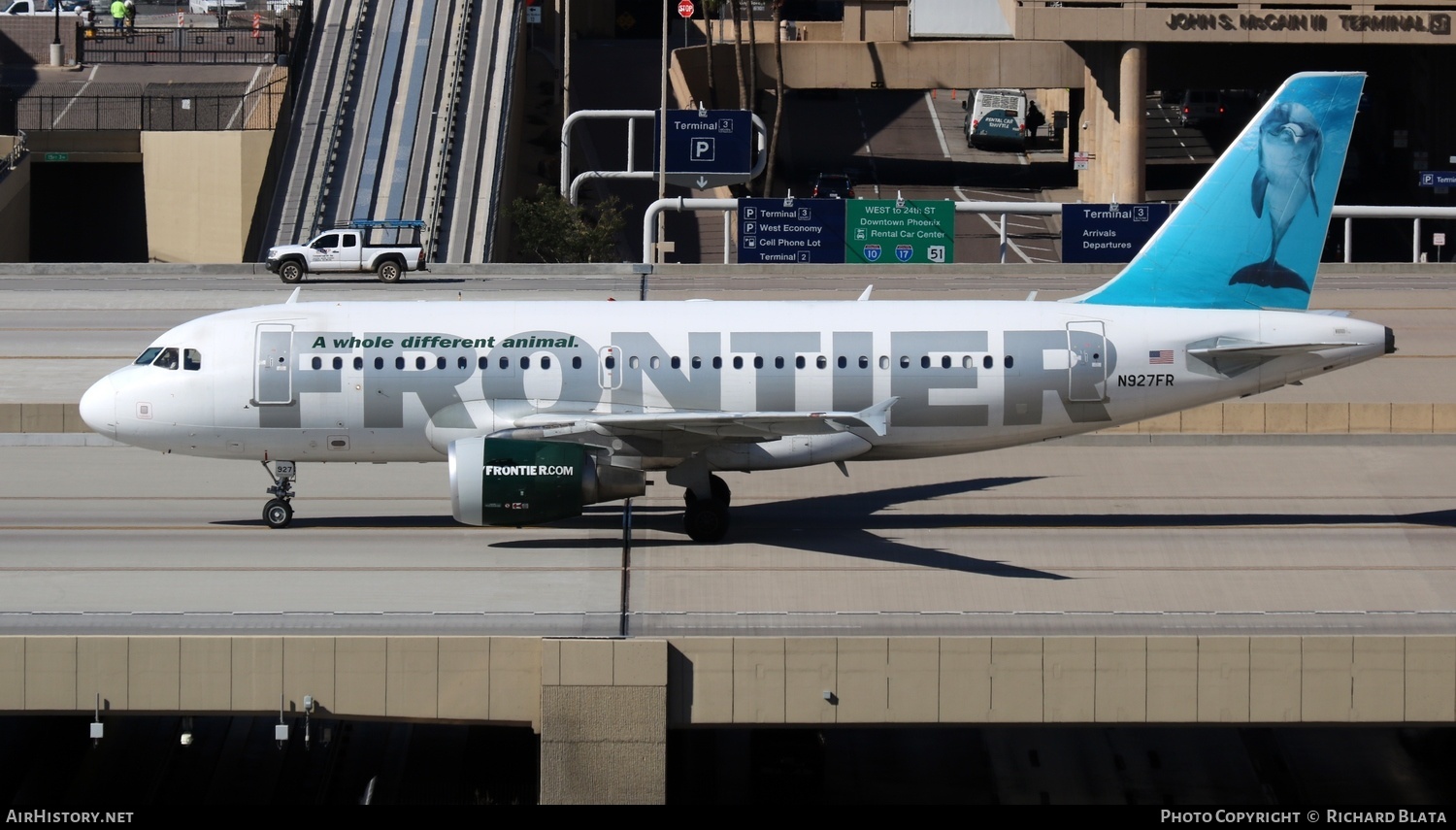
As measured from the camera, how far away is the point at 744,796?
3008 centimetres

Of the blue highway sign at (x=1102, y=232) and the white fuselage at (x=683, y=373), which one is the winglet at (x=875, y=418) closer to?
the white fuselage at (x=683, y=373)

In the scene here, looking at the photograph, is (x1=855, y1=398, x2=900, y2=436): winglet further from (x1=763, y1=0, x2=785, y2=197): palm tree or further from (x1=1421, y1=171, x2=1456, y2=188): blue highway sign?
(x1=763, y1=0, x2=785, y2=197): palm tree

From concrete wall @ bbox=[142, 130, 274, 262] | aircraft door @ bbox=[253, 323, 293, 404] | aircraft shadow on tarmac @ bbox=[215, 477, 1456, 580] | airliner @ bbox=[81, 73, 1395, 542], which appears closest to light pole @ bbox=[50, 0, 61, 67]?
concrete wall @ bbox=[142, 130, 274, 262]

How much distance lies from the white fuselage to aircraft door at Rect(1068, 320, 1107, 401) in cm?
2

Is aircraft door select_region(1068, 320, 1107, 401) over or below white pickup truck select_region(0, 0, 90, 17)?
below

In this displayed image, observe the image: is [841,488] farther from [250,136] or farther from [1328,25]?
[1328,25]

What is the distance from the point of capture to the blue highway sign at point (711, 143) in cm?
6744

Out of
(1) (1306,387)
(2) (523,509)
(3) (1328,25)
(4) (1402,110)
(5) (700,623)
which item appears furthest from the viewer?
(4) (1402,110)

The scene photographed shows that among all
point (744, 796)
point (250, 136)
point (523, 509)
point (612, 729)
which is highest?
point (250, 136)

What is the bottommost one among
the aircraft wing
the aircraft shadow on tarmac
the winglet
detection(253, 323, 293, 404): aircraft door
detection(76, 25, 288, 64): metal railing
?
the aircraft shadow on tarmac

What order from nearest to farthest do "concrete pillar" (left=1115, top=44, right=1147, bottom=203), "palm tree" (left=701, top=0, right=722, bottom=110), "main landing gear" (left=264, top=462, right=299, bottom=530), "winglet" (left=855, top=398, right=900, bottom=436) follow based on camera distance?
"winglet" (left=855, top=398, right=900, bottom=436) < "main landing gear" (left=264, top=462, right=299, bottom=530) < "concrete pillar" (left=1115, top=44, right=1147, bottom=203) < "palm tree" (left=701, top=0, right=722, bottom=110)

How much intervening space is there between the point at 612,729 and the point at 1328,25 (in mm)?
64378

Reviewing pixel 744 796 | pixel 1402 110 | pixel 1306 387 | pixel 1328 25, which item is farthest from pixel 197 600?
pixel 1402 110

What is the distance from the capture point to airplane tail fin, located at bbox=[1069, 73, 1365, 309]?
32.6 m
